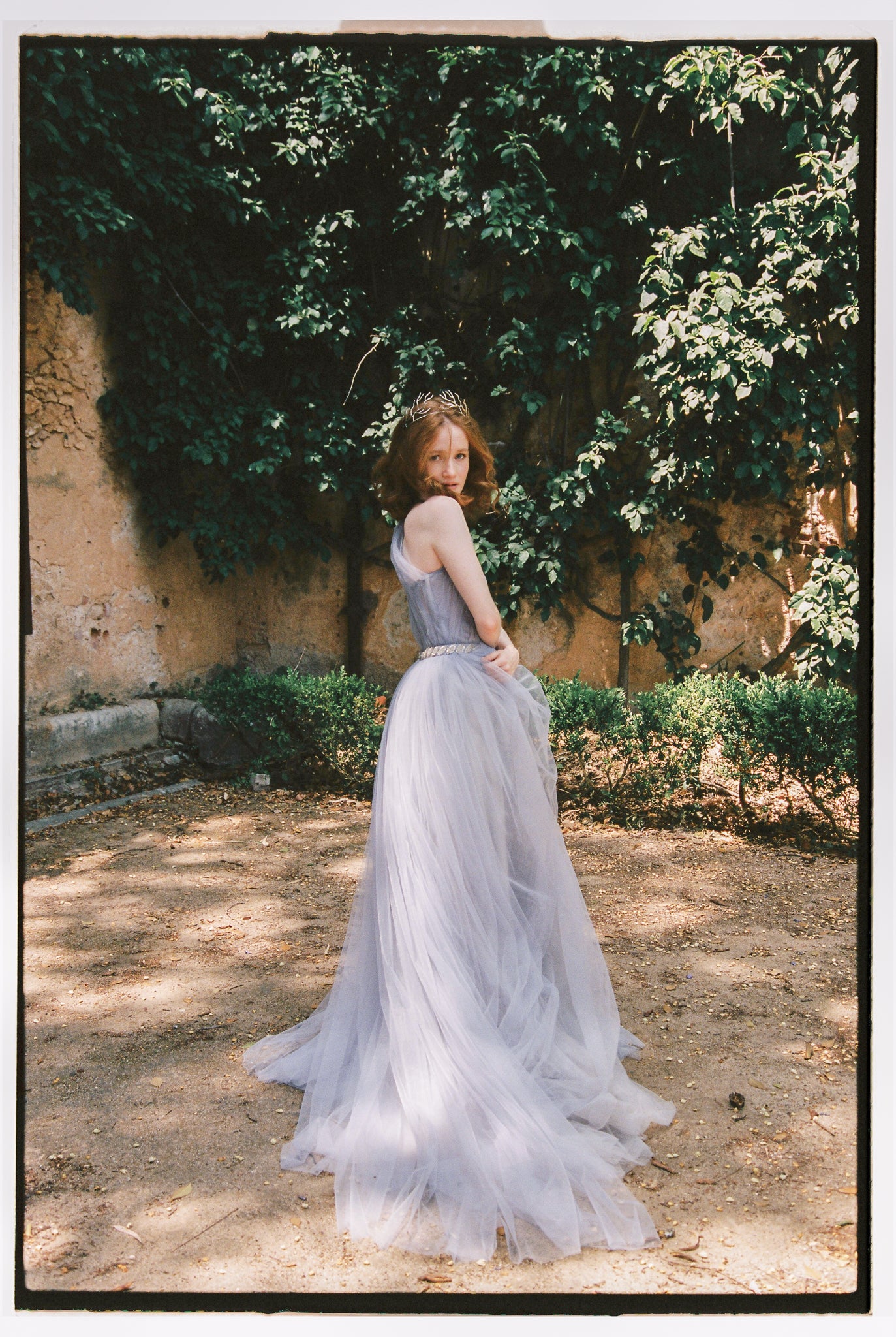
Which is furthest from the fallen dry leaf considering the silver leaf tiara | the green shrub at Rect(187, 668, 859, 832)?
the green shrub at Rect(187, 668, 859, 832)

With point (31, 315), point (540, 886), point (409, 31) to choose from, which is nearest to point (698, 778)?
point (540, 886)

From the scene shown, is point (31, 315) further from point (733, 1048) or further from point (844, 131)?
point (733, 1048)

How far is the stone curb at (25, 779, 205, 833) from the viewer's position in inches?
218

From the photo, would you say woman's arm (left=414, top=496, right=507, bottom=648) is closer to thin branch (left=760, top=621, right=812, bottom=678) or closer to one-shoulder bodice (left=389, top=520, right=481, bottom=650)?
one-shoulder bodice (left=389, top=520, right=481, bottom=650)

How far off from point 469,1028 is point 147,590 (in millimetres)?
5379

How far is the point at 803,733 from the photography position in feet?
16.8

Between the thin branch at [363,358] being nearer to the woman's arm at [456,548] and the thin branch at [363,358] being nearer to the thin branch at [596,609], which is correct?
the thin branch at [596,609]

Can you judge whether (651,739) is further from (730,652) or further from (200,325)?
(200,325)

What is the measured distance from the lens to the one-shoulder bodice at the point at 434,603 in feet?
9.22

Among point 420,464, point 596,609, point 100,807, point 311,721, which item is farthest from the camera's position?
point 596,609

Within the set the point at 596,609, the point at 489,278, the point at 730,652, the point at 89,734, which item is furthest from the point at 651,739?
the point at 489,278

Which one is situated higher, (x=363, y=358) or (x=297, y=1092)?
(x=363, y=358)

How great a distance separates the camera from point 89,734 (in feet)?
20.7

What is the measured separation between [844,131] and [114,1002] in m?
6.18
